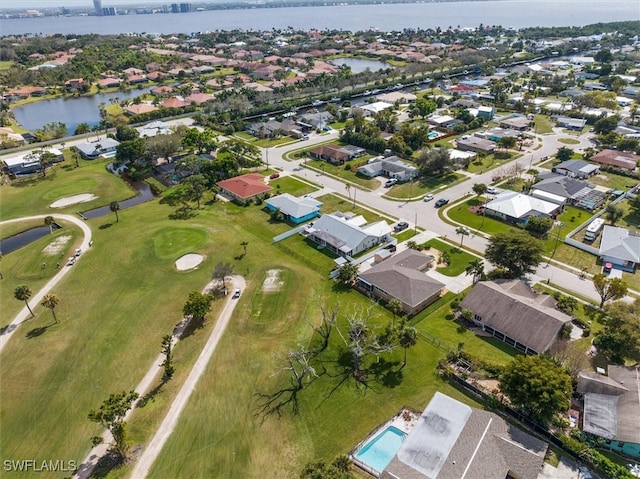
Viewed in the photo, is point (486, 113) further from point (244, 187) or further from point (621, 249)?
point (244, 187)

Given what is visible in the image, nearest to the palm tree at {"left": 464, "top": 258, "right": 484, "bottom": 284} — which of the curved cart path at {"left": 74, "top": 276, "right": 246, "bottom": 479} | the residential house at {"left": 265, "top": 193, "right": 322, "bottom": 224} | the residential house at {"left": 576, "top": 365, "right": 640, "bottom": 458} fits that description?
the residential house at {"left": 576, "top": 365, "right": 640, "bottom": 458}

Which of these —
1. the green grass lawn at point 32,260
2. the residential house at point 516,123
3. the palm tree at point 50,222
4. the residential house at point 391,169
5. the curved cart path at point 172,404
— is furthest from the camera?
the residential house at point 516,123

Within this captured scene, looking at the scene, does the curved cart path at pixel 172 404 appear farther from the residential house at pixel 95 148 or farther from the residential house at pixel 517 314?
the residential house at pixel 95 148

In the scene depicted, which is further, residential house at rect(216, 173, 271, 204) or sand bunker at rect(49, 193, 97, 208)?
sand bunker at rect(49, 193, 97, 208)

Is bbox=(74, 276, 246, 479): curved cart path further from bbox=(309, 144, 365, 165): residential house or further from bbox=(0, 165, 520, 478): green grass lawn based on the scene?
bbox=(309, 144, 365, 165): residential house

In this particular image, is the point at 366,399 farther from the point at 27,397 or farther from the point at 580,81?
the point at 580,81

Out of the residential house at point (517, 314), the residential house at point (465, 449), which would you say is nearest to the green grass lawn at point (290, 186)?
the residential house at point (517, 314)

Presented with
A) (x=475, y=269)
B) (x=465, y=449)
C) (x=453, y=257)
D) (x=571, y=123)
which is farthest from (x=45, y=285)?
(x=571, y=123)
